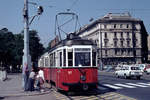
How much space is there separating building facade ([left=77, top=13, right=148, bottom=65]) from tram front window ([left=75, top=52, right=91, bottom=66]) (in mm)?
75909

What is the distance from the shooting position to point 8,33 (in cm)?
7594

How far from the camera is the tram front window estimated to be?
15688 mm

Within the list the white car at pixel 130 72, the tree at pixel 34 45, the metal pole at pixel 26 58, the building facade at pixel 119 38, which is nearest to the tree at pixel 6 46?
the tree at pixel 34 45

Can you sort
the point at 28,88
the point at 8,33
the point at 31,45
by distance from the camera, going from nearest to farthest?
the point at 28,88, the point at 31,45, the point at 8,33

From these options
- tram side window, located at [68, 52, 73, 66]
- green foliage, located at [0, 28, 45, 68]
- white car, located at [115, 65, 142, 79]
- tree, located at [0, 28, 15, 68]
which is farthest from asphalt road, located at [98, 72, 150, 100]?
tree, located at [0, 28, 15, 68]

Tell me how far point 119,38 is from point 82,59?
265ft

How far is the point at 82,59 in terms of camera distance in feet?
51.9

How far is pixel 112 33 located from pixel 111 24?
3.20 m

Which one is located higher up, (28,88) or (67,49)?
(67,49)

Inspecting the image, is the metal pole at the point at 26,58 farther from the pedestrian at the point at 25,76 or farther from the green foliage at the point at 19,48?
the green foliage at the point at 19,48

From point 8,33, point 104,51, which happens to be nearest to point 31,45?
point 8,33

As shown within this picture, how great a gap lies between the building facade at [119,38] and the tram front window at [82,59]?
249 feet

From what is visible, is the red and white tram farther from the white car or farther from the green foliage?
Result: the green foliage

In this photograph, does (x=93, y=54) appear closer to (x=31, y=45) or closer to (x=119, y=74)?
(x=119, y=74)
